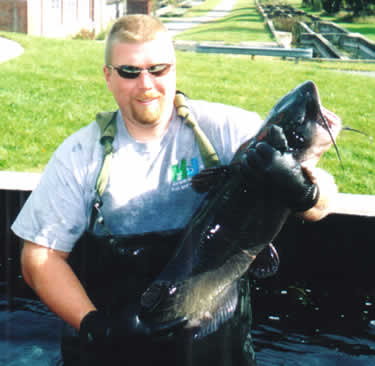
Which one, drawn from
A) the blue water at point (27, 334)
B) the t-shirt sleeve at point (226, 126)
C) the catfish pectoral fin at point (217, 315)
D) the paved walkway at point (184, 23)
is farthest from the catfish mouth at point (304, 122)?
the paved walkway at point (184, 23)

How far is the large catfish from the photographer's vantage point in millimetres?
2723

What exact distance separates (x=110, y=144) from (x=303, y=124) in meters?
0.97

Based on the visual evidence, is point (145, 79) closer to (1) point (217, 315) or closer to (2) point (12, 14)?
(1) point (217, 315)

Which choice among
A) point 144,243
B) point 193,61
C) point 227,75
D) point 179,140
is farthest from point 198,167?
point 193,61

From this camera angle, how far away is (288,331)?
13.1 feet

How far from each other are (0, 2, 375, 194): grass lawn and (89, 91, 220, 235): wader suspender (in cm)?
316

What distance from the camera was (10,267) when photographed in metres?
4.40

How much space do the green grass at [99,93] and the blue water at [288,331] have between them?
2023 millimetres

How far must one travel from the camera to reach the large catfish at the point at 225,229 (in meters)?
2.72

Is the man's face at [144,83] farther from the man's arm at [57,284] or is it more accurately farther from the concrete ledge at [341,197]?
the concrete ledge at [341,197]

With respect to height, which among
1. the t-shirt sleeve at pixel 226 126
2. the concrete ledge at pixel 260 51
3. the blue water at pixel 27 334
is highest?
the t-shirt sleeve at pixel 226 126

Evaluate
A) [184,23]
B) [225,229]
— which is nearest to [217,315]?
[225,229]

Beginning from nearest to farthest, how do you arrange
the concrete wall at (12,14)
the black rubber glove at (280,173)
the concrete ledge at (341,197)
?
1. the black rubber glove at (280,173)
2. the concrete ledge at (341,197)
3. the concrete wall at (12,14)

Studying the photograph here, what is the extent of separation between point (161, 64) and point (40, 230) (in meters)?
1.03
